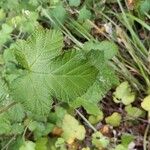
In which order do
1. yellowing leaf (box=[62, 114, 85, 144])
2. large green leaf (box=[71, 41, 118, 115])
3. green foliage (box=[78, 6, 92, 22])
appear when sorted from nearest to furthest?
1. large green leaf (box=[71, 41, 118, 115])
2. yellowing leaf (box=[62, 114, 85, 144])
3. green foliage (box=[78, 6, 92, 22])

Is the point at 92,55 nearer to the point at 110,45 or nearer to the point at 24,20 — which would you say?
the point at 110,45

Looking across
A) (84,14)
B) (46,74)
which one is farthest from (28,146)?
(84,14)

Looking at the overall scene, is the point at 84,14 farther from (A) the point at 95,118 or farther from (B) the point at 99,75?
(B) the point at 99,75

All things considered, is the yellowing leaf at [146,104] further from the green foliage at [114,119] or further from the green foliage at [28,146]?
the green foliage at [28,146]

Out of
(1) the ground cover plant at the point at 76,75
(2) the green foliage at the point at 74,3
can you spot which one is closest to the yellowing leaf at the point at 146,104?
(1) the ground cover plant at the point at 76,75

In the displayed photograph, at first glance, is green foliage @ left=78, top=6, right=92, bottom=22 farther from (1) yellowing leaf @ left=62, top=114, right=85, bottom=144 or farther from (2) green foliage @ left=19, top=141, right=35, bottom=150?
(2) green foliage @ left=19, top=141, right=35, bottom=150

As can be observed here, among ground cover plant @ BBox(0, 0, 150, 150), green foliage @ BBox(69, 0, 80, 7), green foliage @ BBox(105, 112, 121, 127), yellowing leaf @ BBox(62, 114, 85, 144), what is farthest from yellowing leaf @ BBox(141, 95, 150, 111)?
green foliage @ BBox(69, 0, 80, 7)

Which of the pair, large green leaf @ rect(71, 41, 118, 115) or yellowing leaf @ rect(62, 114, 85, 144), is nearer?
large green leaf @ rect(71, 41, 118, 115)
